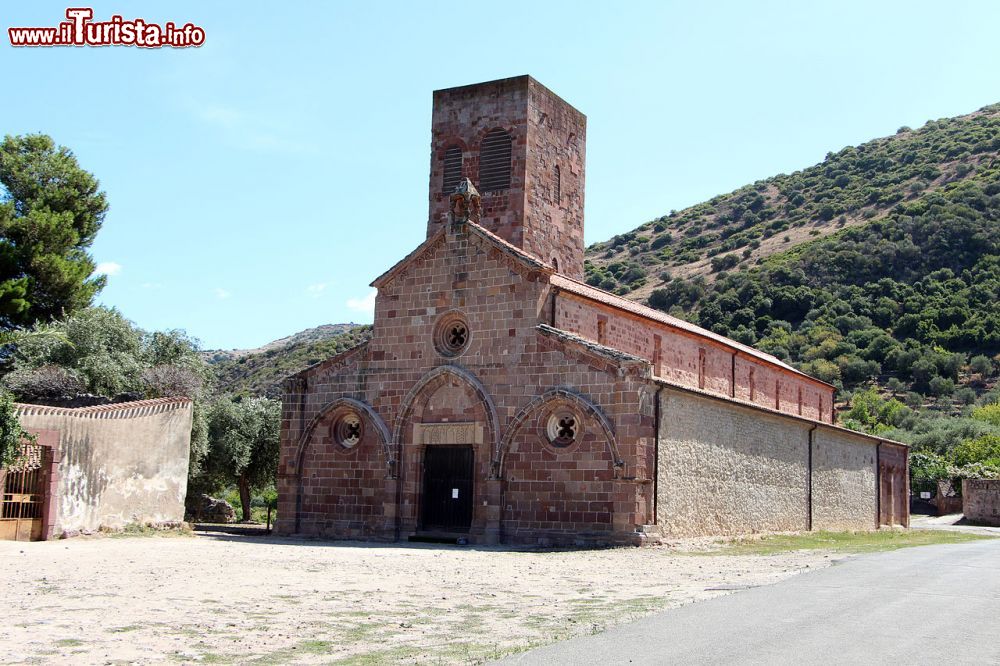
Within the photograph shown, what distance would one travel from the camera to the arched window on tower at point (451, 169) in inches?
1222

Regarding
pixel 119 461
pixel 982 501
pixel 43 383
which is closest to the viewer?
pixel 119 461

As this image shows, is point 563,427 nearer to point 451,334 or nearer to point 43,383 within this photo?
point 451,334

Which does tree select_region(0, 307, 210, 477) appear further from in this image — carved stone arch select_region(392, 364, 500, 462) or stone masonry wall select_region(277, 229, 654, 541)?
carved stone arch select_region(392, 364, 500, 462)

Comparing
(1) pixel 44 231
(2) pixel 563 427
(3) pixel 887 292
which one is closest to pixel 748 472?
(2) pixel 563 427

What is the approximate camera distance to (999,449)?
5178 centimetres

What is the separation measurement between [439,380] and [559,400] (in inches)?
148

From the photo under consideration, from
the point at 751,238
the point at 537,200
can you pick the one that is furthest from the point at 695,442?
the point at 751,238

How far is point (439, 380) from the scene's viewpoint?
Answer: 25.7 meters

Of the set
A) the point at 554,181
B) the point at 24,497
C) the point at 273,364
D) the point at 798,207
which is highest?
the point at 798,207

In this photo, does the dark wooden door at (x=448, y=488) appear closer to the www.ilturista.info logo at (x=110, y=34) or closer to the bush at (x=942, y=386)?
the www.ilturista.info logo at (x=110, y=34)

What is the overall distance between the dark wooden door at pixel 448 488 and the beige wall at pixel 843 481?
557 inches

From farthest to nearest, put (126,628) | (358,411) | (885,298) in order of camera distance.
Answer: (885,298)
(358,411)
(126,628)

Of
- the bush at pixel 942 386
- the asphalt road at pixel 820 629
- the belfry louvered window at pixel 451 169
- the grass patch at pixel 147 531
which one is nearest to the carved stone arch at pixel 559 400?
the asphalt road at pixel 820 629

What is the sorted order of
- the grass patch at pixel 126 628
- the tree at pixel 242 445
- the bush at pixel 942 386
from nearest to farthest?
1. the grass patch at pixel 126 628
2. the tree at pixel 242 445
3. the bush at pixel 942 386
